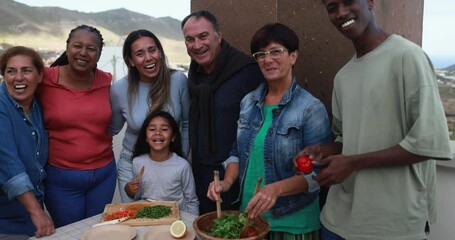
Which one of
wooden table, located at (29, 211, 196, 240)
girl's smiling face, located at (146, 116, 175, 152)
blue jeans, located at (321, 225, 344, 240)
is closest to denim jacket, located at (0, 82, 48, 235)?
wooden table, located at (29, 211, 196, 240)

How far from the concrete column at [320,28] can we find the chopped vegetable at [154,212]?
1.39 m

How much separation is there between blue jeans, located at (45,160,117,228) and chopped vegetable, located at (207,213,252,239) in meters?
1.27

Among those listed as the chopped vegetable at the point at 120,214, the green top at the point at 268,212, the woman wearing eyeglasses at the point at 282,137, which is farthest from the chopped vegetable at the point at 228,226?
the chopped vegetable at the point at 120,214

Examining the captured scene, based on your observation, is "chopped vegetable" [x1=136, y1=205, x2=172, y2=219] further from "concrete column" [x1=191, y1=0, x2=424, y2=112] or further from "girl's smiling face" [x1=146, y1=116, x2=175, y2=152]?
"concrete column" [x1=191, y1=0, x2=424, y2=112]

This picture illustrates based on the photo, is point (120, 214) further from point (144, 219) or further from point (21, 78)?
point (21, 78)

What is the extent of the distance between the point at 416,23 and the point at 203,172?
78.7 inches

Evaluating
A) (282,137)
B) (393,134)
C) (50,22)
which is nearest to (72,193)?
(282,137)

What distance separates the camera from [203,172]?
8.33ft

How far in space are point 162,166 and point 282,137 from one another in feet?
3.15

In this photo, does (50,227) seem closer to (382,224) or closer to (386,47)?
(382,224)

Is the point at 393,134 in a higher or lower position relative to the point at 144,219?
higher

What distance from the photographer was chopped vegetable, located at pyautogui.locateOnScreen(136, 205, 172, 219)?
80.4 inches

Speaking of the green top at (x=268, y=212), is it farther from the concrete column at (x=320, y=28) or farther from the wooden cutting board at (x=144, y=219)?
the concrete column at (x=320, y=28)

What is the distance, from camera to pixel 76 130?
2578mm
